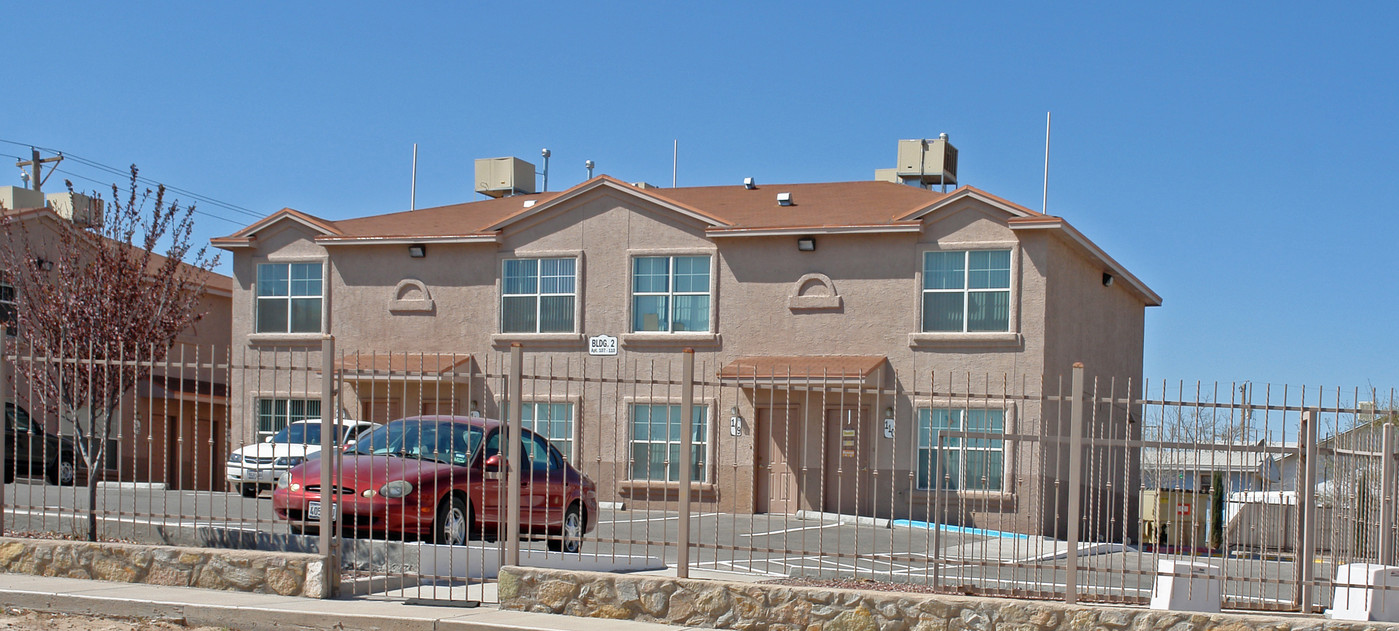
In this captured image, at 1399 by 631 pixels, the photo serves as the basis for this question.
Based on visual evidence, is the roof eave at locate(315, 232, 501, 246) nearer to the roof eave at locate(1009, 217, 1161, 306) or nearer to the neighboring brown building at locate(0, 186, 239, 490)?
the neighboring brown building at locate(0, 186, 239, 490)

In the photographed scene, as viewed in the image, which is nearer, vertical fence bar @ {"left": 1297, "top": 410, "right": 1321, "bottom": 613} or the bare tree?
vertical fence bar @ {"left": 1297, "top": 410, "right": 1321, "bottom": 613}

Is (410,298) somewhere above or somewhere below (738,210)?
below

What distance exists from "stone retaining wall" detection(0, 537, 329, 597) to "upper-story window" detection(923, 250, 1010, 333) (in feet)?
56.3

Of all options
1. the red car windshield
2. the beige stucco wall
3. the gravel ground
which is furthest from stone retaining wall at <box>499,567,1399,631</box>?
the beige stucco wall

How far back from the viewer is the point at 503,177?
118 ft

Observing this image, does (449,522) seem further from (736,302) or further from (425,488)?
(736,302)

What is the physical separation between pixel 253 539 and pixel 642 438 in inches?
608

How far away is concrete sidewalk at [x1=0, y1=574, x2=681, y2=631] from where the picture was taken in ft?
33.2

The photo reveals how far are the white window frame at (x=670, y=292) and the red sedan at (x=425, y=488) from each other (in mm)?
14444

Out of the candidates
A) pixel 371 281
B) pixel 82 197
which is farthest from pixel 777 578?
pixel 82 197

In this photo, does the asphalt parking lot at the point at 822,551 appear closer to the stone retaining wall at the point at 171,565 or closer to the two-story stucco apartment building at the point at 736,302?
the stone retaining wall at the point at 171,565

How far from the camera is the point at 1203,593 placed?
983 cm

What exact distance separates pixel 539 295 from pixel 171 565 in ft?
57.4

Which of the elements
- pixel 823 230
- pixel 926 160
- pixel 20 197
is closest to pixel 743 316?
pixel 823 230
